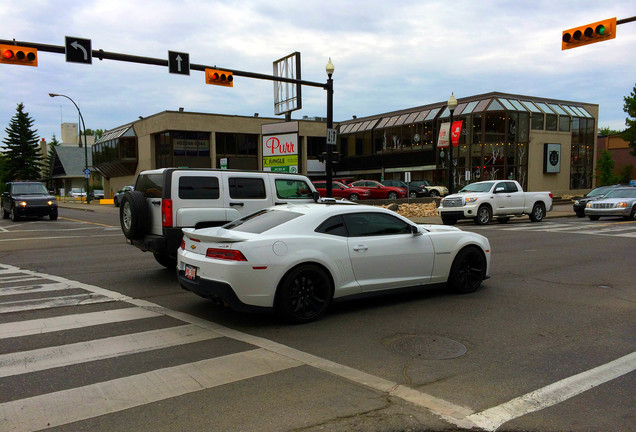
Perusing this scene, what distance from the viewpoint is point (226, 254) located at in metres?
5.77

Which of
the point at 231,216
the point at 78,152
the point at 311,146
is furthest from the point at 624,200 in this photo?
the point at 78,152

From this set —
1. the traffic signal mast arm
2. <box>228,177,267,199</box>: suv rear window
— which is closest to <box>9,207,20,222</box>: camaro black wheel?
the traffic signal mast arm

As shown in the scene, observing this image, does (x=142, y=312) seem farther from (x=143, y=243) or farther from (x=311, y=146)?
(x=311, y=146)

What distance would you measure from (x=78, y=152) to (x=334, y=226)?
289 ft

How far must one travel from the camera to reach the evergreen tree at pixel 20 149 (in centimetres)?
8500

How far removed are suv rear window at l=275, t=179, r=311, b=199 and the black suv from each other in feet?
60.1

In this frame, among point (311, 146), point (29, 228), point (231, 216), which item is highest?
point (311, 146)

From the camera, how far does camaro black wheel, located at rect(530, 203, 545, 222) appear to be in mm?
22016

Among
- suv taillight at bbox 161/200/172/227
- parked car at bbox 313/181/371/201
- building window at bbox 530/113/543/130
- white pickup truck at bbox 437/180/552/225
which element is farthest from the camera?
building window at bbox 530/113/543/130

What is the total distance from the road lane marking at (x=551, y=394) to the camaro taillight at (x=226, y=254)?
3.05 m

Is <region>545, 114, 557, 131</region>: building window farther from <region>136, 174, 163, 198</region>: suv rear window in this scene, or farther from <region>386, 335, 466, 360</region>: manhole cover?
<region>386, 335, 466, 360</region>: manhole cover

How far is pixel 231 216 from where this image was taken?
921 cm

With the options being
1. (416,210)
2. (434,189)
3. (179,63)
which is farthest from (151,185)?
(434,189)

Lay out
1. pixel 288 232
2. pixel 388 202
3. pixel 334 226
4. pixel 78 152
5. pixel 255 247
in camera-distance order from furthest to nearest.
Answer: pixel 78 152, pixel 388 202, pixel 334 226, pixel 288 232, pixel 255 247
